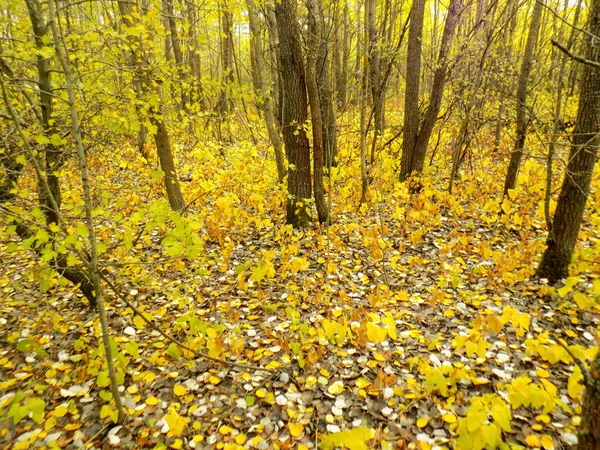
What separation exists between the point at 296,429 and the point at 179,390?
3.30ft

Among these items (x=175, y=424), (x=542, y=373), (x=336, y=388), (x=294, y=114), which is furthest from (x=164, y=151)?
(x=542, y=373)

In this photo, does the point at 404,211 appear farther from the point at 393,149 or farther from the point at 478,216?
the point at 393,149

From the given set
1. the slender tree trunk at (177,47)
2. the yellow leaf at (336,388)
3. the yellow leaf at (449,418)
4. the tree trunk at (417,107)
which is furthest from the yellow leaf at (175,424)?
the tree trunk at (417,107)

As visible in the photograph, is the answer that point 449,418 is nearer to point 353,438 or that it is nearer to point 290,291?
point 353,438

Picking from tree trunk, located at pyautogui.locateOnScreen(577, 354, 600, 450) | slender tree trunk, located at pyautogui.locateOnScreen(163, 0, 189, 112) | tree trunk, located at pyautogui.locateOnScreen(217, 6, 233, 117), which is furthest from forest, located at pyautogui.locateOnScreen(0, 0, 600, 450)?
tree trunk, located at pyautogui.locateOnScreen(217, 6, 233, 117)

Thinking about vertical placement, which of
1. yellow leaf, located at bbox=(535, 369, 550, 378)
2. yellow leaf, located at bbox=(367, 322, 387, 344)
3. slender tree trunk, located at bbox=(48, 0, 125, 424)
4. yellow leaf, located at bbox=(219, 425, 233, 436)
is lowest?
yellow leaf, located at bbox=(219, 425, 233, 436)

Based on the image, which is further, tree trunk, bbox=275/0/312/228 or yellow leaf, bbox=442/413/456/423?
tree trunk, bbox=275/0/312/228

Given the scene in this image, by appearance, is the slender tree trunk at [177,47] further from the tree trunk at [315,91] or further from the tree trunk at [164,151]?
the tree trunk at [315,91]

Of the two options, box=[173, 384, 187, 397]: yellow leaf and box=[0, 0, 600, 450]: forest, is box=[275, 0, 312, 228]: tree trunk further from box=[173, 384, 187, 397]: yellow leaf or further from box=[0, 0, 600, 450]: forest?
box=[173, 384, 187, 397]: yellow leaf

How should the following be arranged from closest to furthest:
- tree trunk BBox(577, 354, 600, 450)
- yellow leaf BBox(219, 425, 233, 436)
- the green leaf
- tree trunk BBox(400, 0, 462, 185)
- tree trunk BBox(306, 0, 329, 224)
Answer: tree trunk BBox(577, 354, 600, 450)
the green leaf
yellow leaf BBox(219, 425, 233, 436)
tree trunk BBox(306, 0, 329, 224)
tree trunk BBox(400, 0, 462, 185)

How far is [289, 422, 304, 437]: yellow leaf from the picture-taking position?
2406 mm

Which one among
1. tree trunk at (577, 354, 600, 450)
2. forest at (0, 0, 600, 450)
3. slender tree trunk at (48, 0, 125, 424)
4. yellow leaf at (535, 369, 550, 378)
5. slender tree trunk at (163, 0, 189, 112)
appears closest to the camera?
tree trunk at (577, 354, 600, 450)

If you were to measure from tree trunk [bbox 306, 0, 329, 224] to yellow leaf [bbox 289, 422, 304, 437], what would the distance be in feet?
9.92

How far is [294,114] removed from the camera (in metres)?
4.88
